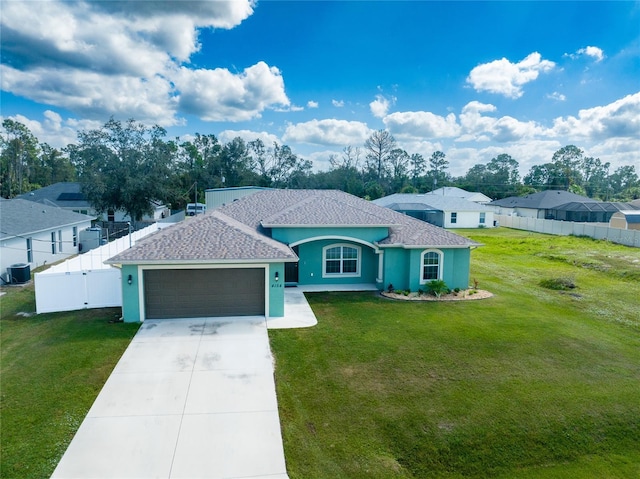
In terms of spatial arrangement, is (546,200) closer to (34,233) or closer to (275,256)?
(275,256)

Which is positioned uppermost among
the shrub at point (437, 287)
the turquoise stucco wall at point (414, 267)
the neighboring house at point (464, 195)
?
the neighboring house at point (464, 195)

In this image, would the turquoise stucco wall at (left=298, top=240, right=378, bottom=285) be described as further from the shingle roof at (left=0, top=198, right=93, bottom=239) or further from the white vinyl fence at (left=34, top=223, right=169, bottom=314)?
the shingle roof at (left=0, top=198, right=93, bottom=239)

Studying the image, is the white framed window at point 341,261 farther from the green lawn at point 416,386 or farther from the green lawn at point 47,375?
the green lawn at point 47,375

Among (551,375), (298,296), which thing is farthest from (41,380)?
(551,375)

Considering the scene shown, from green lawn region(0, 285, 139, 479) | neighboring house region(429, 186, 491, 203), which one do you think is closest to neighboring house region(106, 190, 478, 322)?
green lawn region(0, 285, 139, 479)

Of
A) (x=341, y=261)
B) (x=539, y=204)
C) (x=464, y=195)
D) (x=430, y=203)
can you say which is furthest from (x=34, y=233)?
(x=464, y=195)

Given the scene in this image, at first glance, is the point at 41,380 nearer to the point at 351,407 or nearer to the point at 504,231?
the point at 351,407

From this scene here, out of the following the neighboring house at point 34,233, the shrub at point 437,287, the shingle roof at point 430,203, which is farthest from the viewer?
the shingle roof at point 430,203

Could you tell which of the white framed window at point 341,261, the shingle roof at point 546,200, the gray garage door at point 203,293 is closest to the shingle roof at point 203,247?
the gray garage door at point 203,293
